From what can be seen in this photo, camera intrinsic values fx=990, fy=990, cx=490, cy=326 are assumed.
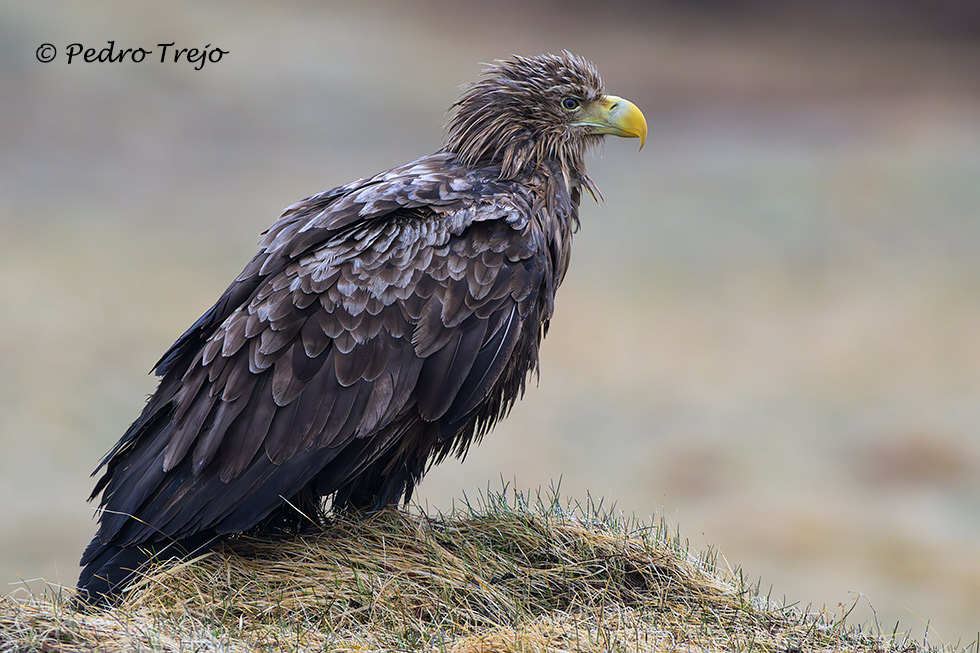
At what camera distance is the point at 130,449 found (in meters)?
5.38

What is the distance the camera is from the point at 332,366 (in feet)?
16.5

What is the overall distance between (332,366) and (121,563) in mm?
1513

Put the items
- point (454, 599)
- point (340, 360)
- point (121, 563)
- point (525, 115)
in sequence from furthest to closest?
1. point (525, 115)
2. point (121, 563)
3. point (340, 360)
4. point (454, 599)

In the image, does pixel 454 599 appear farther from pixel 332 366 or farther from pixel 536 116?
pixel 536 116

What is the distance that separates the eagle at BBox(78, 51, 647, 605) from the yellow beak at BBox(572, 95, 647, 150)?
0.78 metres

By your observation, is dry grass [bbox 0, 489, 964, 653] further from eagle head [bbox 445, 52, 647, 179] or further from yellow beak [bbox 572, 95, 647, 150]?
yellow beak [bbox 572, 95, 647, 150]

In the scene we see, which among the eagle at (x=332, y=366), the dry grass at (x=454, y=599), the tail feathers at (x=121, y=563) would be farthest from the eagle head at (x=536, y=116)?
the tail feathers at (x=121, y=563)

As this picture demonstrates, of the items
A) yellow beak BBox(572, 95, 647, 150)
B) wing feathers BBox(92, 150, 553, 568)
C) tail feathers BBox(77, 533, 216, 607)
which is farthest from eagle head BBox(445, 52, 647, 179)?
tail feathers BBox(77, 533, 216, 607)

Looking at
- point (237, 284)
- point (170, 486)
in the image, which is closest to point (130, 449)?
point (170, 486)

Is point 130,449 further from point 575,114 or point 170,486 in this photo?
point 575,114

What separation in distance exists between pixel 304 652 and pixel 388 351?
1.55 meters

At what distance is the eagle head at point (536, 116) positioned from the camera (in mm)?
5793

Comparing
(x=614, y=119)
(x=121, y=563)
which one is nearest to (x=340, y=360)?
(x=121, y=563)

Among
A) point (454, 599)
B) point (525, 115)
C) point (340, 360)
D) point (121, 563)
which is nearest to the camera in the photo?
point (454, 599)
